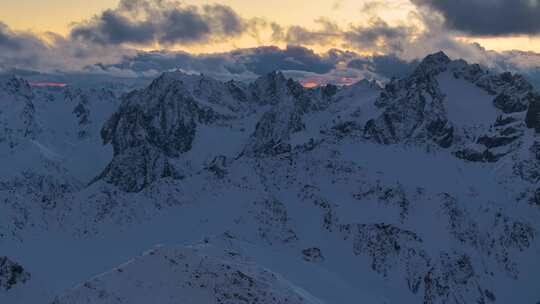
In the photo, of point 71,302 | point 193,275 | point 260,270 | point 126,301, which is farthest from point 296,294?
point 71,302

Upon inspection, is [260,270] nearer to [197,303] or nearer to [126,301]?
[197,303]

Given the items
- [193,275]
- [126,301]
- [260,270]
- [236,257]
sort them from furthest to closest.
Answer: [236,257], [260,270], [193,275], [126,301]

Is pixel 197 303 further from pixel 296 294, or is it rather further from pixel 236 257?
pixel 236 257

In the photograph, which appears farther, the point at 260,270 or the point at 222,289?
the point at 260,270

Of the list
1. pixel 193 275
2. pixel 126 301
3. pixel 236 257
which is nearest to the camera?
pixel 126 301

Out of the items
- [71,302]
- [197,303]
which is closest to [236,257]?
[197,303]

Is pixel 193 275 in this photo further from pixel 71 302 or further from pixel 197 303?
pixel 71 302

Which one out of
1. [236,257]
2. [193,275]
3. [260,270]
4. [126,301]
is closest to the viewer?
[126,301]

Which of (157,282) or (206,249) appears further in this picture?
(206,249)

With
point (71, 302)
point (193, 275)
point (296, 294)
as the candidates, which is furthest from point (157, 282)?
point (296, 294)
